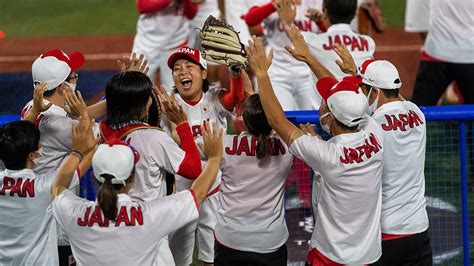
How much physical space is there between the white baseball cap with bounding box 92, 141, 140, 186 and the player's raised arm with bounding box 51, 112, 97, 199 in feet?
0.82

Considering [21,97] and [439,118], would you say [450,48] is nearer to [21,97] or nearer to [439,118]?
[439,118]

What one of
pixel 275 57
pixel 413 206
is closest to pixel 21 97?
pixel 275 57

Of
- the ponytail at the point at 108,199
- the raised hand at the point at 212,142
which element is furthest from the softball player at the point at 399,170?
the ponytail at the point at 108,199

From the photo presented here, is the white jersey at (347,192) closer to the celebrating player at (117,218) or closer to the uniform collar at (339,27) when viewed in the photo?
the celebrating player at (117,218)

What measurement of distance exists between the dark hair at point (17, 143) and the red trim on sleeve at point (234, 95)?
130cm

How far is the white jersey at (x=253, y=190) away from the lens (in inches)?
192

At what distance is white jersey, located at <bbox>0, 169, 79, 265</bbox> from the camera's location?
15.0 feet

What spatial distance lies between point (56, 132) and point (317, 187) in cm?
143

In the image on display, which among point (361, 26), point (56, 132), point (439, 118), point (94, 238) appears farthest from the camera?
point (361, 26)

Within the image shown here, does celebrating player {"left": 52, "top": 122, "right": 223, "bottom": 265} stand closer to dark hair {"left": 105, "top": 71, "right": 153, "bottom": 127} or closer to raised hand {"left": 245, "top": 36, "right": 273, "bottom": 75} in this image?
dark hair {"left": 105, "top": 71, "right": 153, "bottom": 127}

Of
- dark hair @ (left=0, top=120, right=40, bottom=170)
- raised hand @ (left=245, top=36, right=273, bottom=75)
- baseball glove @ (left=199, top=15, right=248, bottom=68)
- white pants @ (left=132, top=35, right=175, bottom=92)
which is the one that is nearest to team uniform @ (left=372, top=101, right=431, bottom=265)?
raised hand @ (left=245, top=36, right=273, bottom=75)

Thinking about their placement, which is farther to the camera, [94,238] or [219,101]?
[219,101]

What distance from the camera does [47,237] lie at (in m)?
4.73

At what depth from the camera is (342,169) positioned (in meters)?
4.54
